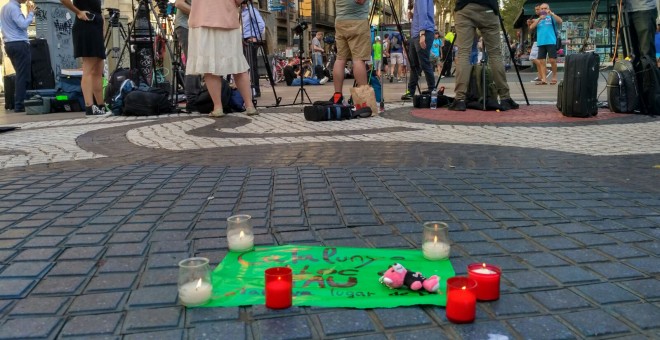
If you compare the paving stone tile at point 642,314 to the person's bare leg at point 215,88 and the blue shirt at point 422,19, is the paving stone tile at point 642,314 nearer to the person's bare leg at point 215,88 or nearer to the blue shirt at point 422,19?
the person's bare leg at point 215,88

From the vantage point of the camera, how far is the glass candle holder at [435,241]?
2.64m

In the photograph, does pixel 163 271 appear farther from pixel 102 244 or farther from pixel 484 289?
pixel 484 289

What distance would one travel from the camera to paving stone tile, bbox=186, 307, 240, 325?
211 cm

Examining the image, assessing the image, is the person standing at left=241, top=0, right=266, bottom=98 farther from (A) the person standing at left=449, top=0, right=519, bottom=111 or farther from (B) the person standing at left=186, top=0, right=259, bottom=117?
(A) the person standing at left=449, top=0, right=519, bottom=111

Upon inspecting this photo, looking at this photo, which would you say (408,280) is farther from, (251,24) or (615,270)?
(251,24)

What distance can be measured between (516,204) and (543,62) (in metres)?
13.5

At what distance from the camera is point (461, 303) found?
6.72 feet

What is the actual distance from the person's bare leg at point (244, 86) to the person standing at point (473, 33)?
2908mm

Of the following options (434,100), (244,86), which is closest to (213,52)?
(244,86)

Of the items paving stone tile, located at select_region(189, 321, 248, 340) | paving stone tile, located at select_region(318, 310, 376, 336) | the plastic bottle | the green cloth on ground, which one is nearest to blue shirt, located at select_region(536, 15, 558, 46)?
the plastic bottle

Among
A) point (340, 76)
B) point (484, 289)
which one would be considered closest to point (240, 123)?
point (340, 76)

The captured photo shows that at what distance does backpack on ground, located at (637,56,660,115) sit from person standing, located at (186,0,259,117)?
5.15 metres

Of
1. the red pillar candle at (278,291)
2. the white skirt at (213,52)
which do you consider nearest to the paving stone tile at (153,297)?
the red pillar candle at (278,291)

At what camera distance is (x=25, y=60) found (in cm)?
1087
